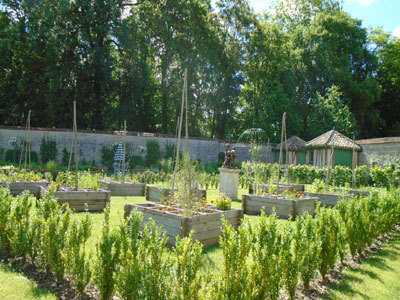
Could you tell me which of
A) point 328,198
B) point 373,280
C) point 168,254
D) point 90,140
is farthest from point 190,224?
point 90,140

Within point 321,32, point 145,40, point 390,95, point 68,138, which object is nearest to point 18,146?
point 68,138

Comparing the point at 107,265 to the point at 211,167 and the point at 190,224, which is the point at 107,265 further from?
the point at 211,167

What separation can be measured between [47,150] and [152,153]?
20.2 ft

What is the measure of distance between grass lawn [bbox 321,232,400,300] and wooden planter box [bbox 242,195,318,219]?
2.33 metres

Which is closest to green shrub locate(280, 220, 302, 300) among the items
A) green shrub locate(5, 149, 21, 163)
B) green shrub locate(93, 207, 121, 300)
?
green shrub locate(93, 207, 121, 300)

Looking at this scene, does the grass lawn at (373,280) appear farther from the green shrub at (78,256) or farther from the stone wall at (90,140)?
the stone wall at (90,140)

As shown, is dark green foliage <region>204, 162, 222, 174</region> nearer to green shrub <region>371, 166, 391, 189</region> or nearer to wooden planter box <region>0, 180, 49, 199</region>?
green shrub <region>371, 166, 391, 189</region>

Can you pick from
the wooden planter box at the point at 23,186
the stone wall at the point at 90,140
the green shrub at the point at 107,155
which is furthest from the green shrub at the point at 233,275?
the green shrub at the point at 107,155

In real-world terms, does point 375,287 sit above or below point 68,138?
below

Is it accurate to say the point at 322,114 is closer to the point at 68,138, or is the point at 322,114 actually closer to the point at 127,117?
the point at 127,117

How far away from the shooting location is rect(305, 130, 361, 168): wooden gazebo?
18.4 metres

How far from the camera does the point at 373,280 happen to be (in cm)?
404

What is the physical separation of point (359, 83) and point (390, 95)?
5235mm

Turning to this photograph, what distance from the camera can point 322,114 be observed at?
25.7 meters
